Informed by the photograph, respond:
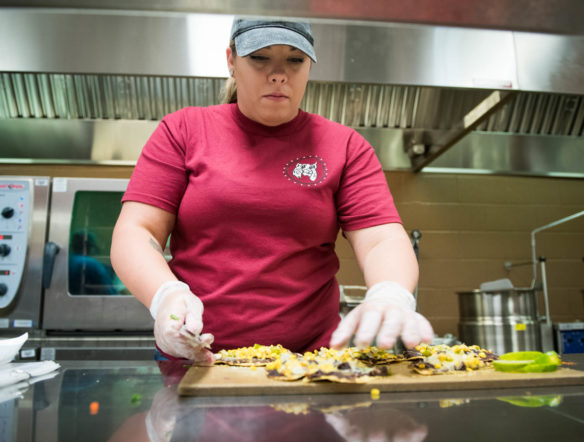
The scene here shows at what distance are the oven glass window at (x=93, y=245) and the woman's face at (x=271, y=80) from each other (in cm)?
126

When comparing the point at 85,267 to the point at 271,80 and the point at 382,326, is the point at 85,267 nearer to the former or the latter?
the point at 271,80

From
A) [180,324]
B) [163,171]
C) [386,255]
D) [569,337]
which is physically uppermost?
[163,171]

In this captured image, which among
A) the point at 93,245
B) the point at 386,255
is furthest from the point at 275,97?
the point at 93,245

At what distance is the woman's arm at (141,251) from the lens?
3.55 ft

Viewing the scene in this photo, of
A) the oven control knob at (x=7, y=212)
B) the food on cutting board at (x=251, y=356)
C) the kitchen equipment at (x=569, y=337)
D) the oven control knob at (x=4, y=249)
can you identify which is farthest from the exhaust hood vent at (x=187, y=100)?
the food on cutting board at (x=251, y=356)

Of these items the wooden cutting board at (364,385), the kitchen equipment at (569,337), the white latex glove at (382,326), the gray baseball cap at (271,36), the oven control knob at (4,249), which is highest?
the gray baseball cap at (271,36)

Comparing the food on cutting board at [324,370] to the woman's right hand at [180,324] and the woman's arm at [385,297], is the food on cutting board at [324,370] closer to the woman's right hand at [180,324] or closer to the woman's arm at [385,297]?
the woman's arm at [385,297]

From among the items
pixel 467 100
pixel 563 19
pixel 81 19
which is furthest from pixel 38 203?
pixel 563 19

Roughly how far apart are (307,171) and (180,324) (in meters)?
0.53

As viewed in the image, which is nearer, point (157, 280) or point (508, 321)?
point (157, 280)

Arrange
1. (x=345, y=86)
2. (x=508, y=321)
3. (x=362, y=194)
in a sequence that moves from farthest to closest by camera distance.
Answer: (x=345, y=86) < (x=508, y=321) < (x=362, y=194)

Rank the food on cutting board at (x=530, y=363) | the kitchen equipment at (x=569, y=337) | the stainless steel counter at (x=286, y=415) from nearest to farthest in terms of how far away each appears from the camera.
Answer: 1. the stainless steel counter at (x=286, y=415)
2. the food on cutting board at (x=530, y=363)
3. the kitchen equipment at (x=569, y=337)

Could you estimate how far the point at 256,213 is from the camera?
1.20 meters

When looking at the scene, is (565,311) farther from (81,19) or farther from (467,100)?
(81,19)
